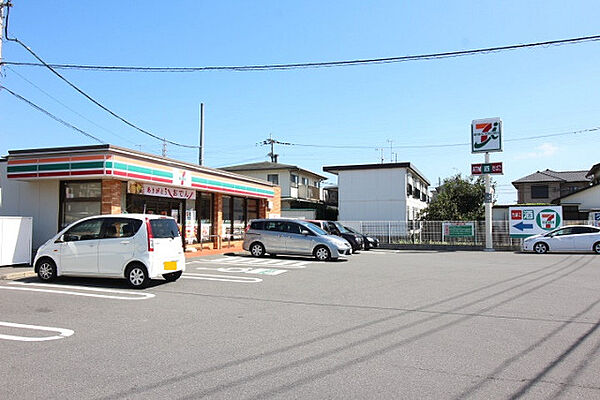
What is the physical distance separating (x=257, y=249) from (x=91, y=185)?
6.51 metres

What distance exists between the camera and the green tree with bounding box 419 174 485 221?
30578mm

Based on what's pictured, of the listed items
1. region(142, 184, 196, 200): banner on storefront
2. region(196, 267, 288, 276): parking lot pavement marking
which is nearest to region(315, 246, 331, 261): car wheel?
region(196, 267, 288, 276): parking lot pavement marking

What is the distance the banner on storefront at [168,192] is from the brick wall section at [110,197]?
1.28 m

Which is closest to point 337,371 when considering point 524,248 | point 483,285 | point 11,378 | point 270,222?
point 11,378

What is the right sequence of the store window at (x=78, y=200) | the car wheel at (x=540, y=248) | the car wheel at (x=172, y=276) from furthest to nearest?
the car wheel at (x=540, y=248) < the store window at (x=78, y=200) < the car wheel at (x=172, y=276)

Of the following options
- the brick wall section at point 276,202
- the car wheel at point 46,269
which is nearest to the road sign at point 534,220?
the brick wall section at point 276,202

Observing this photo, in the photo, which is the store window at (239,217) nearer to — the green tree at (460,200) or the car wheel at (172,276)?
the car wheel at (172,276)

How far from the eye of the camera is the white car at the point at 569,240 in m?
19.9

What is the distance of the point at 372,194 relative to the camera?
33.0 m

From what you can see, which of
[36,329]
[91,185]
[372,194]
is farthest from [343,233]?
[36,329]

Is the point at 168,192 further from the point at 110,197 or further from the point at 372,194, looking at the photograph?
the point at 372,194

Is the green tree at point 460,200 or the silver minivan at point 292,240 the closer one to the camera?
the silver minivan at point 292,240

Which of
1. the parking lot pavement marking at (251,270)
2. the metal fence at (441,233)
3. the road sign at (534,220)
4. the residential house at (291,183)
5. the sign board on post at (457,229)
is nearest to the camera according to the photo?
the parking lot pavement marking at (251,270)

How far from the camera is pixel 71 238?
10219 millimetres
